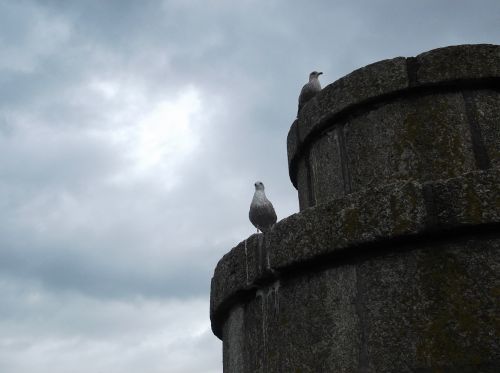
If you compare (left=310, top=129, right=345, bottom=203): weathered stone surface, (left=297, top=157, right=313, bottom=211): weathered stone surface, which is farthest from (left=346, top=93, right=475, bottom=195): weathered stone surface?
(left=297, top=157, right=313, bottom=211): weathered stone surface

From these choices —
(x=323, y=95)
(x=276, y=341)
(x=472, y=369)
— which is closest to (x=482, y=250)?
(x=472, y=369)

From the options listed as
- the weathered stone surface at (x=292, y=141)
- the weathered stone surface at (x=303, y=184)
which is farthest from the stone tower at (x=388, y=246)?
the weathered stone surface at (x=292, y=141)

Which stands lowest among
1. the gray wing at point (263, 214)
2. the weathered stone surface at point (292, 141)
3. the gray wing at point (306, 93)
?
the gray wing at point (263, 214)

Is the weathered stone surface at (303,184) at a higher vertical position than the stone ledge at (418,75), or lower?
lower

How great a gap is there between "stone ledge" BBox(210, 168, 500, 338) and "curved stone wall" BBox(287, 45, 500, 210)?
76 centimetres

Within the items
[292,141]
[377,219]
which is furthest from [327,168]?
[377,219]

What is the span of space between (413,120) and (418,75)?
13.3 inches

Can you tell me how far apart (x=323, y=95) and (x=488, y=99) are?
48.2 inches

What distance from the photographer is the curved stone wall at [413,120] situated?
415 cm

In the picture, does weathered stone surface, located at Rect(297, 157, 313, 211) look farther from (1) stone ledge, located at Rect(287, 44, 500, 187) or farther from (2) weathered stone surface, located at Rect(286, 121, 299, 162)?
(1) stone ledge, located at Rect(287, 44, 500, 187)

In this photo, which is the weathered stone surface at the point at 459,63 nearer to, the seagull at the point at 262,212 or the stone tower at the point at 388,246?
the stone tower at the point at 388,246

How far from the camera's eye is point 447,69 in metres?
4.36

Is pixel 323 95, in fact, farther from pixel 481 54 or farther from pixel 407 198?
pixel 407 198

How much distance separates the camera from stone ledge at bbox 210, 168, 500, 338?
3289mm
